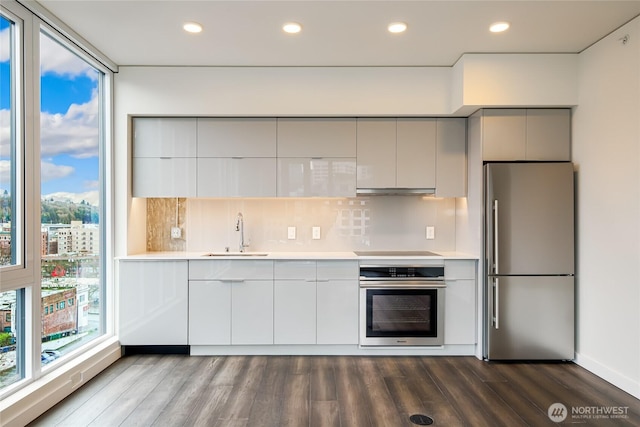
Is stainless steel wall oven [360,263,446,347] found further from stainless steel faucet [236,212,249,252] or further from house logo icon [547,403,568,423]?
stainless steel faucet [236,212,249,252]

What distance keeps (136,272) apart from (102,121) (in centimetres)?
143

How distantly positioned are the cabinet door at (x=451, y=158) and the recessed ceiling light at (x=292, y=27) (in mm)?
1653

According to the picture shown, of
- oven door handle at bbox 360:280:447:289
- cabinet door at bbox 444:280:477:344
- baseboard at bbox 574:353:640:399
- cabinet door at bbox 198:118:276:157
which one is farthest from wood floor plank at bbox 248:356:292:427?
baseboard at bbox 574:353:640:399

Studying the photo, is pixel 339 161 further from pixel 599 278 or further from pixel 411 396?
pixel 599 278

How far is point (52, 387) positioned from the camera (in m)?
2.56

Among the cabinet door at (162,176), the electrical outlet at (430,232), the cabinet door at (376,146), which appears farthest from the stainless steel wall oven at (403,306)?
the cabinet door at (162,176)

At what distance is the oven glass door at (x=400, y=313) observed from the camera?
3488mm

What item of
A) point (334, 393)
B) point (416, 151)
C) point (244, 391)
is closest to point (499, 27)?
point (416, 151)

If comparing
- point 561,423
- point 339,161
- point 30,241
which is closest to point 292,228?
point 339,161

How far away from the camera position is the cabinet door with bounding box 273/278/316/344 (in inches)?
137

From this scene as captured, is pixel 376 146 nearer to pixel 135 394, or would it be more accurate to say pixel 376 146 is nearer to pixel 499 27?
pixel 499 27

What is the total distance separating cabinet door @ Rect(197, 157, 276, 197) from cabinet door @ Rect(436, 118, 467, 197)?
5.33ft

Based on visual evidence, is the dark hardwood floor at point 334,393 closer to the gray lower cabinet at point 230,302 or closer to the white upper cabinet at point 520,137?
the gray lower cabinet at point 230,302

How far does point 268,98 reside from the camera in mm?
3598
